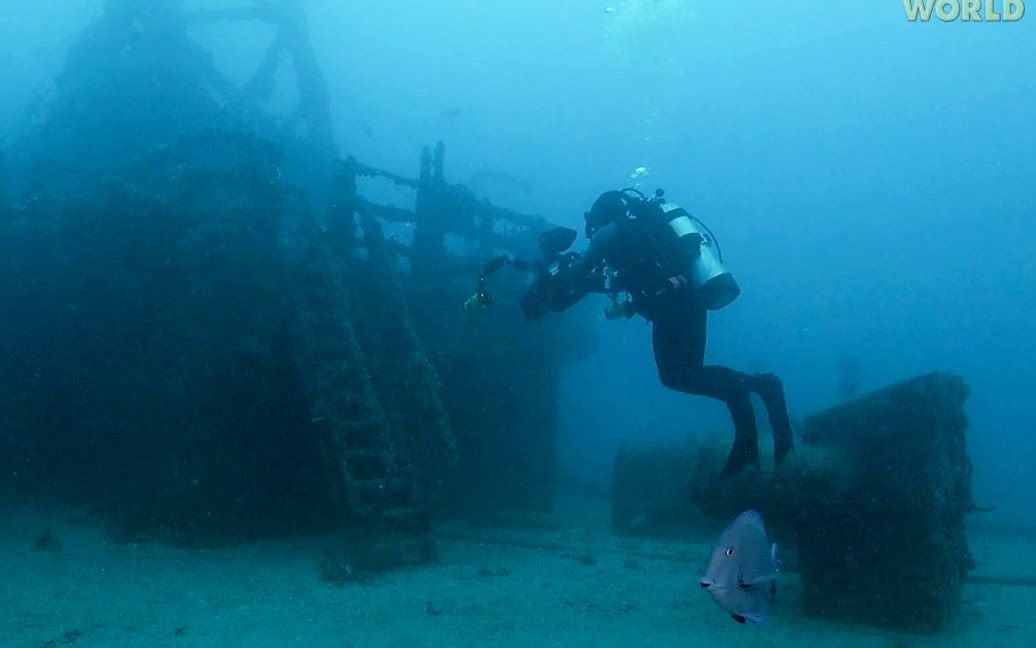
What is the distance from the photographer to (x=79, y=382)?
33.3ft

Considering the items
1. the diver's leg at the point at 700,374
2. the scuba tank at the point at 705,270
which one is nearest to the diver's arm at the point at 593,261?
the scuba tank at the point at 705,270

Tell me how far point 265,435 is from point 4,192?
634 cm

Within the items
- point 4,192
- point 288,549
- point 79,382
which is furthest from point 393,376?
point 4,192

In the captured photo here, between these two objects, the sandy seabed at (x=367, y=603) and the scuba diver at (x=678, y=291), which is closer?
the scuba diver at (x=678, y=291)

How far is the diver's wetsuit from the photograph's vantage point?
5992 millimetres

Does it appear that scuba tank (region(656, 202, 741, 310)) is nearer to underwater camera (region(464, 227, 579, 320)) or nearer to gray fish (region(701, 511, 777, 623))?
underwater camera (region(464, 227, 579, 320))

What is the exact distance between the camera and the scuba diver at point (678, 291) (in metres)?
5.88

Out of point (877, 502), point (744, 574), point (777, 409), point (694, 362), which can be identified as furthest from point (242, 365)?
point (877, 502)

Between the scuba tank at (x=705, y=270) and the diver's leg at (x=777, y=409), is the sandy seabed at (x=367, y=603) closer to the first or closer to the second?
Answer: the diver's leg at (x=777, y=409)

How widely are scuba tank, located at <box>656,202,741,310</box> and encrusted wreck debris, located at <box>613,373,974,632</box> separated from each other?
2412 mm

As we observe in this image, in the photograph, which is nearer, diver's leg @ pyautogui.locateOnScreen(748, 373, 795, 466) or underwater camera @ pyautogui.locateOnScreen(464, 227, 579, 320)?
diver's leg @ pyautogui.locateOnScreen(748, 373, 795, 466)

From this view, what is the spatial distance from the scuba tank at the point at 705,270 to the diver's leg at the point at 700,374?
0.20 m

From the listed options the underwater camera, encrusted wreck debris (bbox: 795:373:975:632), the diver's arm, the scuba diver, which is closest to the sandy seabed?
encrusted wreck debris (bbox: 795:373:975:632)

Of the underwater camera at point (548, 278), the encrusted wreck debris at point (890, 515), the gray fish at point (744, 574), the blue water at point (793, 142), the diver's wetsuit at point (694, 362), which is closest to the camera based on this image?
the gray fish at point (744, 574)
